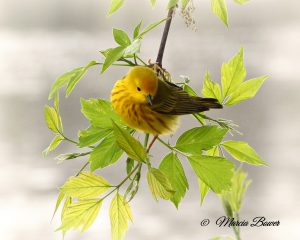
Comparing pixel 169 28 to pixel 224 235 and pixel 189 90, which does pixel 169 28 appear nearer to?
pixel 189 90

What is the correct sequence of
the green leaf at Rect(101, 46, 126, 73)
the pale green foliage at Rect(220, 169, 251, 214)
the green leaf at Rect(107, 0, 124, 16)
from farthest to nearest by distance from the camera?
1. the green leaf at Rect(107, 0, 124, 16)
2. the green leaf at Rect(101, 46, 126, 73)
3. the pale green foliage at Rect(220, 169, 251, 214)

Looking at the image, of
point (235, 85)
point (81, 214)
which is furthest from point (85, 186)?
point (235, 85)

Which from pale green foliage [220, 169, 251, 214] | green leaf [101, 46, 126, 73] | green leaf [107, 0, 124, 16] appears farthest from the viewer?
green leaf [107, 0, 124, 16]

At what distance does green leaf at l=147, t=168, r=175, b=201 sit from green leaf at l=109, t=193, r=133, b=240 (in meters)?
0.04

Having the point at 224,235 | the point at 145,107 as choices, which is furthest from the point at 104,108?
the point at 224,235

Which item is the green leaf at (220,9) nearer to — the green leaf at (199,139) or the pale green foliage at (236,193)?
the green leaf at (199,139)

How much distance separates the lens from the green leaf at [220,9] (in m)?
0.36

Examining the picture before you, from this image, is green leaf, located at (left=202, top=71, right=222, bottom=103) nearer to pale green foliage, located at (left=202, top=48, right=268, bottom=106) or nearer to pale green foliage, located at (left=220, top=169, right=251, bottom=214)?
pale green foliage, located at (left=202, top=48, right=268, bottom=106)

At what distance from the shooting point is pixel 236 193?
16cm

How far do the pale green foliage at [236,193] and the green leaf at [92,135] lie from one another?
0.14m

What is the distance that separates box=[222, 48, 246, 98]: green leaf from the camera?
0.99 ft

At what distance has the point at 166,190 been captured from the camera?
9.7 inches

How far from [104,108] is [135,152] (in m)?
0.06

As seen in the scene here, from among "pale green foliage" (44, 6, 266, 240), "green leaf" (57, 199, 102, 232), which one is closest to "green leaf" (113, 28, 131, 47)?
"pale green foliage" (44, 6, 266, 240)
